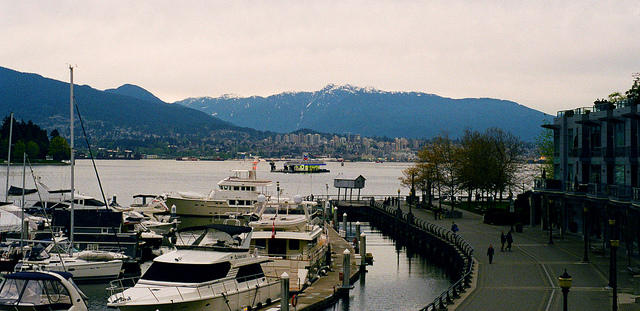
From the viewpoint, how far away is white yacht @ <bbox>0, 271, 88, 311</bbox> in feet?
66.0

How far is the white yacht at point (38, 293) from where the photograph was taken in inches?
792

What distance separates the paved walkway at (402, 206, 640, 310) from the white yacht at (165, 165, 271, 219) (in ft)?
102

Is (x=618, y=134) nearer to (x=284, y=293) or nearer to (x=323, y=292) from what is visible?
(x=323, y=292)

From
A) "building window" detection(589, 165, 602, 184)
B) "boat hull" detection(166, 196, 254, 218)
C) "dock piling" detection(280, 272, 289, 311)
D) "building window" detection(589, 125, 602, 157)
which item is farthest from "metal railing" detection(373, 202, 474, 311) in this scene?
"boat hull" detection(166, 196, 254, 218)

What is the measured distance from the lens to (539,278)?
1104 inches

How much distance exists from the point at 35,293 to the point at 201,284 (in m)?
5.30

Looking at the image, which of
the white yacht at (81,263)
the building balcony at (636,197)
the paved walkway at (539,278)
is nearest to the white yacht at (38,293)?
the white yacht at (81,263)

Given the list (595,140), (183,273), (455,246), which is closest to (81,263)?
(183,273)

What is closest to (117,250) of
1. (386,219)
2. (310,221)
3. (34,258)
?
(34,258)

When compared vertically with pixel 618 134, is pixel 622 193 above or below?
below

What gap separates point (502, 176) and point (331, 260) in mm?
36677

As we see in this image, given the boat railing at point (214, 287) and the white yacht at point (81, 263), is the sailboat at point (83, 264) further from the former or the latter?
the boat railing at point (214, 287)

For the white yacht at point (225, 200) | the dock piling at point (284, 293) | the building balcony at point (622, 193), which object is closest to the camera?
the dock piling at point (284, 293)

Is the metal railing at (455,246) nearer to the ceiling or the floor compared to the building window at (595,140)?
nearer to the floor
